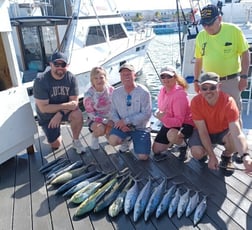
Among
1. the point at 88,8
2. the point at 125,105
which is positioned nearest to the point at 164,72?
the point at 125,105

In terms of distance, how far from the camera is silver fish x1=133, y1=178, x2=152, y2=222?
258 cm

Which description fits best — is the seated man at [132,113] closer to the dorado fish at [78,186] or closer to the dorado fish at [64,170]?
the dorado fish at [64,170]

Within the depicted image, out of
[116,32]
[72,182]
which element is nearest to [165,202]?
[72,182]

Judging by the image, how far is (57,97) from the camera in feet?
12.7

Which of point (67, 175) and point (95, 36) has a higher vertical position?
point (95, 36)

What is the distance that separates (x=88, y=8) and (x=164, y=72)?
7.96 m

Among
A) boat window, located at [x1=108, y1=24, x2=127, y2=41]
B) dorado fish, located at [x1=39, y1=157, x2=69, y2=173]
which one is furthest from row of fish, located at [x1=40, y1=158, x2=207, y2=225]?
boat window, located at [x1=108, y1=24, x2=127, y2=41]

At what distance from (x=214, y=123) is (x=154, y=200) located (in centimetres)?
105

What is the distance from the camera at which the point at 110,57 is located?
10.3 metres

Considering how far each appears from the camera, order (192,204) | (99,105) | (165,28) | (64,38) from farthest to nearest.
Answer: (165,28) → (64,38) → (99,105) → (192,204)

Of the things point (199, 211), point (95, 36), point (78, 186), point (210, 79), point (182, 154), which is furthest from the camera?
point (95, 36)

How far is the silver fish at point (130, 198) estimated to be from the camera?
265 cm

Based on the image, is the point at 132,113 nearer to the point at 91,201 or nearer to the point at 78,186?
the point at 78,186

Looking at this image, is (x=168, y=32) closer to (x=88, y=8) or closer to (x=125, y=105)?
(x=88, y=8)
